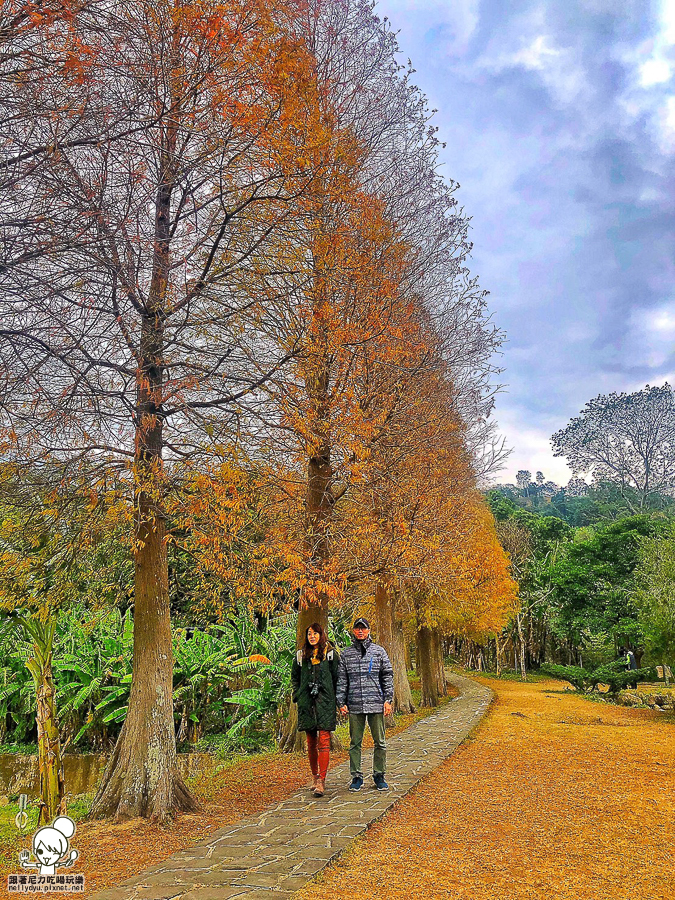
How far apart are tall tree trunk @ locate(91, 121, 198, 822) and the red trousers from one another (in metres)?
1.36

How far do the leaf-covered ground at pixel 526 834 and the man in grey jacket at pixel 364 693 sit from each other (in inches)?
27.2

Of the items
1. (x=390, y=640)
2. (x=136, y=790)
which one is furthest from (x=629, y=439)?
(x=136, y=790)

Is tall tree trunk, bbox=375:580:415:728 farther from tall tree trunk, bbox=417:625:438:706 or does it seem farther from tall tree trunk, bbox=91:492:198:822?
tall tree trunk, bbox=91:492:198:822

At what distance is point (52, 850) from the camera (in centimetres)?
506

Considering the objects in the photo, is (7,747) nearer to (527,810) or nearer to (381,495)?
(381,495)

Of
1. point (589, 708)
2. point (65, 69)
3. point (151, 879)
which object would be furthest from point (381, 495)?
point (589, 708)

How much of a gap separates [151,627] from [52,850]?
2244 mm

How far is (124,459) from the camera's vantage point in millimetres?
6551

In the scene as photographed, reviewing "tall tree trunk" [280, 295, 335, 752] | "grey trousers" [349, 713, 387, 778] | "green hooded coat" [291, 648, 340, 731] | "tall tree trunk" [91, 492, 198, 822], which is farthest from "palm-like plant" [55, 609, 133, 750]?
"grey trousers" [349, 713, 387, 778]

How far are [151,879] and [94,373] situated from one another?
14.1ft

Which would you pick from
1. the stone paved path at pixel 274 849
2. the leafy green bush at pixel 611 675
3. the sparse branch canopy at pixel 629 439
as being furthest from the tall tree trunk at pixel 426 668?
the sparse branch canopy at pixel 629 439

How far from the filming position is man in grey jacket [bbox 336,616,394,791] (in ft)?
24.0

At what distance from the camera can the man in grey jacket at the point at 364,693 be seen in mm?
7301

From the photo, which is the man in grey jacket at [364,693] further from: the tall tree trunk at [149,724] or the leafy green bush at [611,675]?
the leafy green bush at [611,675]
